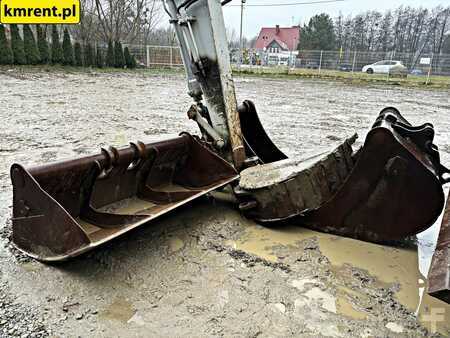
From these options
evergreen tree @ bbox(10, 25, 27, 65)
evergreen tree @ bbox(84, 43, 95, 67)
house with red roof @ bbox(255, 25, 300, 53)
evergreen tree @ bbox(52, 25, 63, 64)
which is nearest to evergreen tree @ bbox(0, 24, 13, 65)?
evergreen tree @ bbox(10, 25, 27, 65)

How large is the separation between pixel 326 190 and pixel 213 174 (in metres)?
0.85

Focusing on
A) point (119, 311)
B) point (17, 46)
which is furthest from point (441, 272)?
point (17, 46)

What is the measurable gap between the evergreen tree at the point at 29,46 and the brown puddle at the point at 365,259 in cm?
1692

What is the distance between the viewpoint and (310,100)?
34.1ft

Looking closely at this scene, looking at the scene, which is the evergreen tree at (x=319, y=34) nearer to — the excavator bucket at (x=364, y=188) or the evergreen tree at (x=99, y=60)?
the evergreen tree at (x=99, y=60)

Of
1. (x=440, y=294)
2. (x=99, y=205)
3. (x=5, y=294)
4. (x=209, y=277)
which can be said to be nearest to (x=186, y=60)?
(x=99, y=205)

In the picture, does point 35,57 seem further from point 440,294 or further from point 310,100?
point 440,294

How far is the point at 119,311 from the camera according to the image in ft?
6.05

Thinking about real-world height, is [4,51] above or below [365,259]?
above

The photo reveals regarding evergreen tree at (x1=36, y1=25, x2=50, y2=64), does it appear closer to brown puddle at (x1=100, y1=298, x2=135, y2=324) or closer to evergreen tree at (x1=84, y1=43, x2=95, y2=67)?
evergreen tree at (x1=84, y1=43, x2=95, y2=67)

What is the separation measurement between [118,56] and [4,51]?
17.4ft

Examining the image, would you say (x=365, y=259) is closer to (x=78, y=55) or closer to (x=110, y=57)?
(x=78, y=55)

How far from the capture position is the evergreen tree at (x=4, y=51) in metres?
15.8

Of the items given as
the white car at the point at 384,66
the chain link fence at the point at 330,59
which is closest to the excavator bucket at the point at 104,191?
the chain link fence at the point at 330,59
